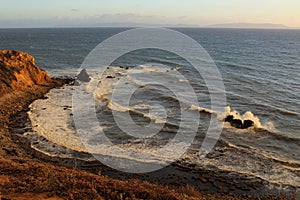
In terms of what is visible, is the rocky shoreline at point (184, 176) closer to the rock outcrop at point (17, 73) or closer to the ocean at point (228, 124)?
the ocean at point (228, 124)

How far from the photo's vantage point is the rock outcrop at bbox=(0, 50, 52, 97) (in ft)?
114

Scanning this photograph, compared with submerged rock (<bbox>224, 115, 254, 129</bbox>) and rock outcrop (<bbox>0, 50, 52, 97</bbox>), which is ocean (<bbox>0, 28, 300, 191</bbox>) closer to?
submerged rock (<bbox>224, 115, 254, 129</bbox>)

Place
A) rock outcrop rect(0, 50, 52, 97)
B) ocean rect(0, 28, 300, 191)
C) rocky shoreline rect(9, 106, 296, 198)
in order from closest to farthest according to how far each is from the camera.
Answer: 1. rocky shoreline rect(9, 106, 296, 198)
2. ocean rect(0, 28, 300, 191)
3. rock outcrop rect(0, 50, 52, 97)

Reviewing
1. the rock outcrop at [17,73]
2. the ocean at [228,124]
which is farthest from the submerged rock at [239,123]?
the rock outcrop at [17,73]

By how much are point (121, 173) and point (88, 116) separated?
12.3 metres

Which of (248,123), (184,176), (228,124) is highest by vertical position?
(248,123)

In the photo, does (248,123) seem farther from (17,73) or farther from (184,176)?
(17,73)

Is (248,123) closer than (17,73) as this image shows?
Yes

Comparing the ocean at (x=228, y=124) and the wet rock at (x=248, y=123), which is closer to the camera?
the ocean at (x=228, y=124)

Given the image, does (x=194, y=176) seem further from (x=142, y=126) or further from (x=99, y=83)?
(x=99, y=83)

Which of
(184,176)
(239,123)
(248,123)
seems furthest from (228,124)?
(184,176)

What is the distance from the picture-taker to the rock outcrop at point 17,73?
34781 mm

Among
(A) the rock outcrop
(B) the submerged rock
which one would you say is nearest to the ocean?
(B) the submerged rock

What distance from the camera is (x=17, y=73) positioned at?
3709 centimetres
